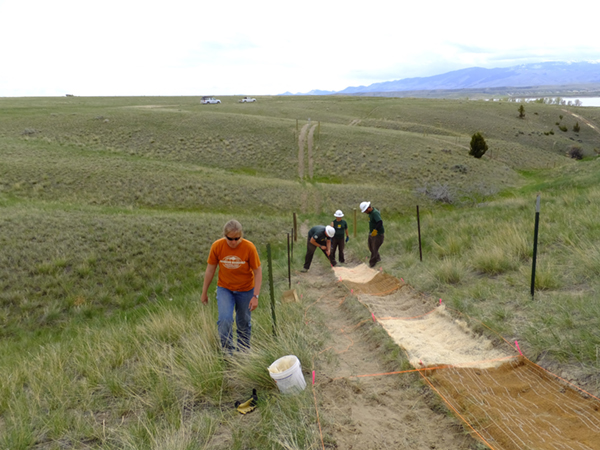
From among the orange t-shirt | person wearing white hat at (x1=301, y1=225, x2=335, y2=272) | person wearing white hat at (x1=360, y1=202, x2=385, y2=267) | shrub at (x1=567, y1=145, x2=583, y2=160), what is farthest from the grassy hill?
shrub at (x1=567, y1=145, x2=583, y2=160)

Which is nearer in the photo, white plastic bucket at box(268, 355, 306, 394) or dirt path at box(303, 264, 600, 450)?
dirt path at box(303, 264, 600, 450)

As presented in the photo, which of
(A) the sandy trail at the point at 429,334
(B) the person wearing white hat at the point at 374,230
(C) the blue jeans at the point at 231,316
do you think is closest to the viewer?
(A) the sandy trail at the point at 429,334

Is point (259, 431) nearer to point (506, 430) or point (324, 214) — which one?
point (506, 430)

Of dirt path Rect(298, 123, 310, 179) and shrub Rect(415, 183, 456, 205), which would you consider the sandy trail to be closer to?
shrub Rect(415, 183, 456, 205)

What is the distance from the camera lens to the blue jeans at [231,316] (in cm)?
516

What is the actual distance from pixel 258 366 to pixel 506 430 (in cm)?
263

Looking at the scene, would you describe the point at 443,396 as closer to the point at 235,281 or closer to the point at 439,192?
the point at 235,281

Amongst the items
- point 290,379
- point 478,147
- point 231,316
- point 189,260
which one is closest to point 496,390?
point 290,379

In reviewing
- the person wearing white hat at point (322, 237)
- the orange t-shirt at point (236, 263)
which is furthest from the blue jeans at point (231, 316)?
the person wearing white hat at point (322, 237)

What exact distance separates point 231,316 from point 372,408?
7.15 feet

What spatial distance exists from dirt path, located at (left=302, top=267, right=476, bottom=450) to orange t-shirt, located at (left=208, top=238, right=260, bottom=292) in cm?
147

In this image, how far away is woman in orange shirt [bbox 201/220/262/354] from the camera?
5164mm

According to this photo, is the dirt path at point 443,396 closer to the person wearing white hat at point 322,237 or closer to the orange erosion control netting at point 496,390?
the orange erosion control netting at point 496,390

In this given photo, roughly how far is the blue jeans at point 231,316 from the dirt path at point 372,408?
3.72 ft
